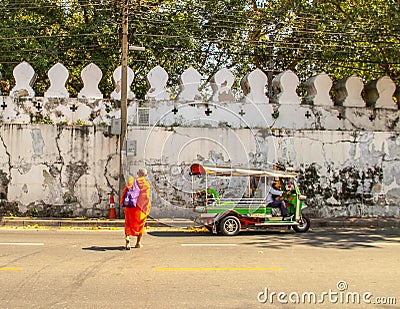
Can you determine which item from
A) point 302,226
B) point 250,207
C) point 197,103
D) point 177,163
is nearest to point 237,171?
point 250,207

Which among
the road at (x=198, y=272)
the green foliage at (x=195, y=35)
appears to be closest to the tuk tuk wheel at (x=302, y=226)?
the road at (x=198, y=272)

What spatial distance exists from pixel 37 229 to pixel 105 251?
14.8 feet

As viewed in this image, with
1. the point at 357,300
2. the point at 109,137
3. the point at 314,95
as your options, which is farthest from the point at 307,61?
the point at 357,300

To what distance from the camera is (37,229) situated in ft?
41.7

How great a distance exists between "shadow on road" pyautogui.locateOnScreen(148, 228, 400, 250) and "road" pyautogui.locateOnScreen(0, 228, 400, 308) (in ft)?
Result: 0.07

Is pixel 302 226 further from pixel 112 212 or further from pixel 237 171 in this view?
pixel 112 212

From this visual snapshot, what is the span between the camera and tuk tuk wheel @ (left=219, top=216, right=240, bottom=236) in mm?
11664

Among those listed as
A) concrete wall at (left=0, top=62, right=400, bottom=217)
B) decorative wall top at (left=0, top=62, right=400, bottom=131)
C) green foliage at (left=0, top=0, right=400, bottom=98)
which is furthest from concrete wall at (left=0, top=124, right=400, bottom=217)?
green foliage at (left=0, top=0, right=400, bottom=98)

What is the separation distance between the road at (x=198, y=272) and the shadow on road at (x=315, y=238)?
0.02 metres

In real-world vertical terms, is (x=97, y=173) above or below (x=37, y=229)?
above

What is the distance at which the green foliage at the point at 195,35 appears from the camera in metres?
18.6

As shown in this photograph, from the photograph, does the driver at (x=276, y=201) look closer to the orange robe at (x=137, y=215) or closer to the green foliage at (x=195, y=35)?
the orange robe at (x=137, y=215)

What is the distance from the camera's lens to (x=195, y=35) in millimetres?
22281

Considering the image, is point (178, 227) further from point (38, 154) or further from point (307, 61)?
point (307, 61)
